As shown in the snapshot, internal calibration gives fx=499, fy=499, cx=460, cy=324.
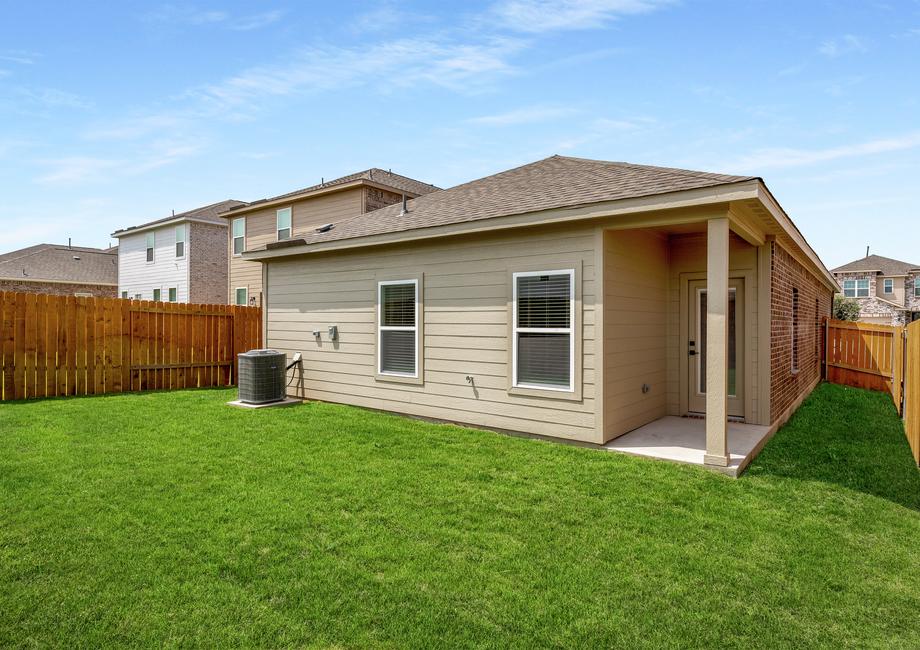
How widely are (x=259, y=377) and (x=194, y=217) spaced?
54.9ft

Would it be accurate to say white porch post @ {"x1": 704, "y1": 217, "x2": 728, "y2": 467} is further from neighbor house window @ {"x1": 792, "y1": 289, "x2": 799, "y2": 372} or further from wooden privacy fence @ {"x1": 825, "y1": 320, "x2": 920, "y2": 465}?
wooden privacy fence @ {"x1": 825, "y1": 320, "x2": 920, "y2": 465}

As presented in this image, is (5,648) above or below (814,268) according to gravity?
below

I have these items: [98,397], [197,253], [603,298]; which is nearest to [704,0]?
[603,298]

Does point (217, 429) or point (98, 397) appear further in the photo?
point (98, 397)

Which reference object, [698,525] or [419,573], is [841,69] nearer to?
[698,525]

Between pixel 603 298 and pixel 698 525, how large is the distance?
2.66 m

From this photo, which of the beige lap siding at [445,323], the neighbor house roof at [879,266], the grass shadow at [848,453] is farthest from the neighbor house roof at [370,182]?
the neighbor house roof at [879,266]

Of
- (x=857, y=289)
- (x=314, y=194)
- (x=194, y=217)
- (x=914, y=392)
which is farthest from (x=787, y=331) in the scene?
(x=857, y=289)

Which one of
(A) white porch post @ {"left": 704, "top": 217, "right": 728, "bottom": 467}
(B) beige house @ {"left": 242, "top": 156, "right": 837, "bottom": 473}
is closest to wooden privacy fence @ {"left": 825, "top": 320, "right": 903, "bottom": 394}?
(B) beige house @ {"left": 242, "top": 156, "right": 837, "bottom": 473}

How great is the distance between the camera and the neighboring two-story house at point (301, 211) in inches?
605

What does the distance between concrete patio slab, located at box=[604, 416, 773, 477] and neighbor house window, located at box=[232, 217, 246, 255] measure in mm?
16740

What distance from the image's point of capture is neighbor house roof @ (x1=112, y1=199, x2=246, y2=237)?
21922 mm

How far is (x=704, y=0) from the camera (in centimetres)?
723

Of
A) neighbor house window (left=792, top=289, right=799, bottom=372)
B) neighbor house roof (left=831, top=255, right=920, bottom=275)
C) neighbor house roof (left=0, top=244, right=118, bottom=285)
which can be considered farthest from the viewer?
neighbor house roof (left=831, top=255, right=920, bottom=275)
